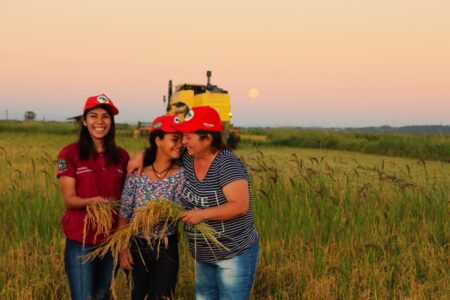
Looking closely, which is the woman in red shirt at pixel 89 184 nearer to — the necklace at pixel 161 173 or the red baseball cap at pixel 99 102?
the red baseball cap at pixel 99 102

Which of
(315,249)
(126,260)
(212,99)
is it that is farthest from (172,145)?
(212,99)

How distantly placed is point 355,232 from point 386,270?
0.71m

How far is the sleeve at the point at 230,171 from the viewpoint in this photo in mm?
2574

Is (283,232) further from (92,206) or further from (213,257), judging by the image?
(92,206)

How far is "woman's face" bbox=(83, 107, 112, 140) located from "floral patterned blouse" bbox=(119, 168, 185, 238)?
0.33 m

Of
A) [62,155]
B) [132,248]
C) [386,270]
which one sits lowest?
[386,270]

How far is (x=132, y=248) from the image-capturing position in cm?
294

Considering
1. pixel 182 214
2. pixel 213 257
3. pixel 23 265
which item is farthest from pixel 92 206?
pixel 23 265

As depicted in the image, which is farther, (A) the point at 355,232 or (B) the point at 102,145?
(A) the point at 355,232

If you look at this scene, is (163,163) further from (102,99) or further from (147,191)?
(102,99)

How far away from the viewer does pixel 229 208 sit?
2.54 metres

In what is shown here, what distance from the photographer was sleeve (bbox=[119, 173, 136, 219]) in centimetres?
→ 294

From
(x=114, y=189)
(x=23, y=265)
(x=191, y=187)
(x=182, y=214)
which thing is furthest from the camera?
(x=23, y=265)

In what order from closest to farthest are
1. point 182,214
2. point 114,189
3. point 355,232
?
point 182,214 < point 114,189 < point 355,232
